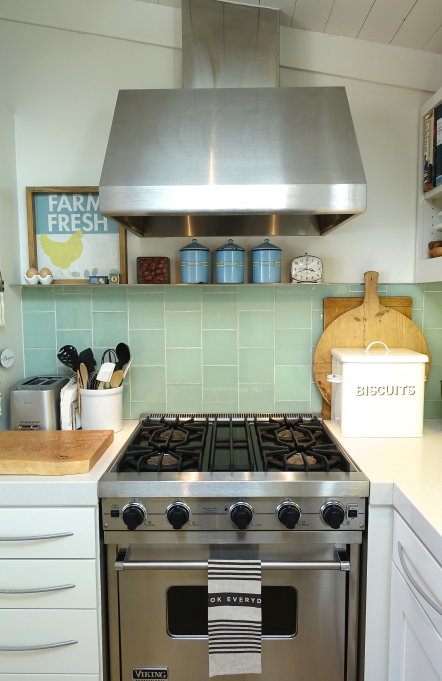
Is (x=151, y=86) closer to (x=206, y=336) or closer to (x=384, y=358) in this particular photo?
(x=206, y=336)

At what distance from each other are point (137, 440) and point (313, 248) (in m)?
1.07

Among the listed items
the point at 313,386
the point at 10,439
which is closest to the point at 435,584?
the point at 313,386

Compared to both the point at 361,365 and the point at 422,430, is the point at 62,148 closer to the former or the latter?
the point at 361,365

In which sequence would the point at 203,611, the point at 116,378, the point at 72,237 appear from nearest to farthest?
the point at 203,611 → the point at 116,378 → the point at 72,237

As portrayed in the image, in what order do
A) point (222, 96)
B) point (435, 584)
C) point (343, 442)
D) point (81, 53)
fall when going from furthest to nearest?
point (81, 53) < point (343, 442) < point (222, 96) < point (435, 584)

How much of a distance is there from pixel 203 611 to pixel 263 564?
0.27 meters

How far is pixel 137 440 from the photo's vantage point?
5.82ft

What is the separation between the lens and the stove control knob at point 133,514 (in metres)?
1.34

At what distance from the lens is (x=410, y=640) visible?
123cm

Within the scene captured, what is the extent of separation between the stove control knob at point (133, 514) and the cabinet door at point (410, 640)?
0.75 meters

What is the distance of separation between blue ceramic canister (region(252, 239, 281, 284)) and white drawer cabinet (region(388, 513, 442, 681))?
95 centimetres

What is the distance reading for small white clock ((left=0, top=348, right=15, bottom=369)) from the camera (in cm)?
181

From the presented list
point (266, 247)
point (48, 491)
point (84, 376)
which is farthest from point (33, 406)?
point (266, 247)

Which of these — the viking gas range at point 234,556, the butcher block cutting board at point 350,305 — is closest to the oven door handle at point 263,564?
the viking gas range at point 234,556
